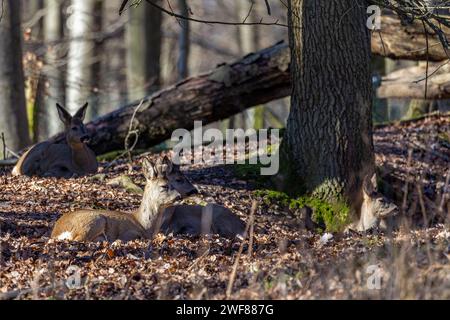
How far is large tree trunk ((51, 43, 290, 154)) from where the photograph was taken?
44.5ft

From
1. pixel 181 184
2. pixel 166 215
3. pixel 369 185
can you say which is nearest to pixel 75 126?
pixel 166 215

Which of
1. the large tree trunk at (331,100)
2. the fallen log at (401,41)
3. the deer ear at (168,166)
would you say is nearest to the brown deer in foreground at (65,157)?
the deer ear at (168,166)

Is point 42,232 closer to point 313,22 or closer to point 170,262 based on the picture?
point 170,262

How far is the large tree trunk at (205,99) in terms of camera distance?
1358 centimetres

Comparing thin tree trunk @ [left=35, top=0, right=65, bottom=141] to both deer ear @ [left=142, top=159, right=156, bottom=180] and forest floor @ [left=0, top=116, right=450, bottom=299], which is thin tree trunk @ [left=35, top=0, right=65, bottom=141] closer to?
forest floor @ [left=0, top=116, right=450, bottom=299]

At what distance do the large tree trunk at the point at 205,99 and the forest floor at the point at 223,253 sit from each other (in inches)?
59.0

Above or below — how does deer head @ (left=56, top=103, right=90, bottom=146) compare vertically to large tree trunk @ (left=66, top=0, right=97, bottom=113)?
below

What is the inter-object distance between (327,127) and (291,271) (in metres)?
3.50

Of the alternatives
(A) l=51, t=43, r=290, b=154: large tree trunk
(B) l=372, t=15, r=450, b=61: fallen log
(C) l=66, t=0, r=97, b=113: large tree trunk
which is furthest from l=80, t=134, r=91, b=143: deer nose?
(C) l=66, t=0, r=97, b=113: large tree trunk

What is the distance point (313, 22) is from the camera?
35.0 ft

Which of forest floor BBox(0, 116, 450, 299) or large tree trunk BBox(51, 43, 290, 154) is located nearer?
forest floor BBox(0, 116, 450, 299)

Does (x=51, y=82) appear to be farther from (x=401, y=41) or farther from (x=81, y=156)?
(x=401, y=41)
